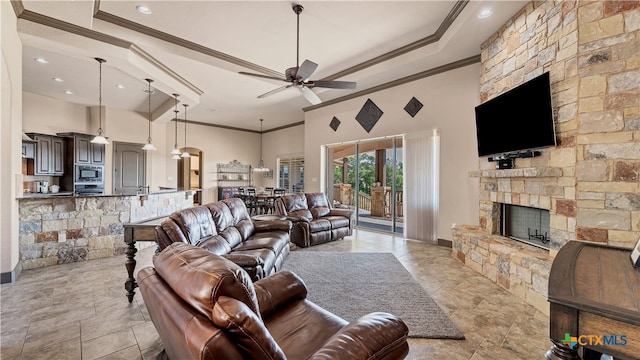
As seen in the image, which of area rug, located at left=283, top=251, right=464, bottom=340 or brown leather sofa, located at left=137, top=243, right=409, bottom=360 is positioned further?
area rug, located at left=283, top=251, right=464, bottom=340

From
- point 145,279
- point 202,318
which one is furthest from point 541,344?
point 145,279

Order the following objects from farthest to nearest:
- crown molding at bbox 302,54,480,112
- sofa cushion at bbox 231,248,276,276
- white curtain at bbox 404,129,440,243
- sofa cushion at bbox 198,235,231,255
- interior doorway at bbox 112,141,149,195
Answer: interior doorway at bbox 112,141,149,195 < white curtain at bbox 404,129,440,243 < crown molding at bbox 302,54,480,112 < sofa cushion at bbox 231,248,276,276 < sofa cushion at bbox 198,235,231,255

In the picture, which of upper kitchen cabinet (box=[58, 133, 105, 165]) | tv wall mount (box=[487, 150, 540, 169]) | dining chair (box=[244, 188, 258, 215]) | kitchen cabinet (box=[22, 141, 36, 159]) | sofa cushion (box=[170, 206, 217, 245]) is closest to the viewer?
sofa cushion (box=[170, 206, 217, 245])

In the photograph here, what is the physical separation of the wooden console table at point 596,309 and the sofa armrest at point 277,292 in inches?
50.7

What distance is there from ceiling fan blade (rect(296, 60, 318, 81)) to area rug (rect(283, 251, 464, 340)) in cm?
271

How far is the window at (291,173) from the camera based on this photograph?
9602mm

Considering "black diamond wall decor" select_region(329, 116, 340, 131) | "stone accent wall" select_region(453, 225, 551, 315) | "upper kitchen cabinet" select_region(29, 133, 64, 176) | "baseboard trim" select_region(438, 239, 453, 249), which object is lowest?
"baseboard trim" select_region(438, 239, 453, 249)

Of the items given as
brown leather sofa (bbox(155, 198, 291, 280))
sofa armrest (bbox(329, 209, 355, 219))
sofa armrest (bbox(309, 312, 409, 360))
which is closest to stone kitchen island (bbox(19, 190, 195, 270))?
brown leather sofa (bbox(155, 198, 291, 280))

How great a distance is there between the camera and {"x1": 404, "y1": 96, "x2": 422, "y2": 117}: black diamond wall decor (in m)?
5.35

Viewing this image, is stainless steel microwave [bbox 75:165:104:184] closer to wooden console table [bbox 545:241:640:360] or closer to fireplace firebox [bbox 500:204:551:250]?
wooden console table [bbox 545:241:640:360]

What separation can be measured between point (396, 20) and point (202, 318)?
429cm

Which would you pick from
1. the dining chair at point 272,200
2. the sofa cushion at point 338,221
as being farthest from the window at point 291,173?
the sofa cushion at point 338,221

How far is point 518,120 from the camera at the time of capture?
127 inches

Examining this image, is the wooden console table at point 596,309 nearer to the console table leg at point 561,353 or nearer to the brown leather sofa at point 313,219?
the console table leg at point 561,353
